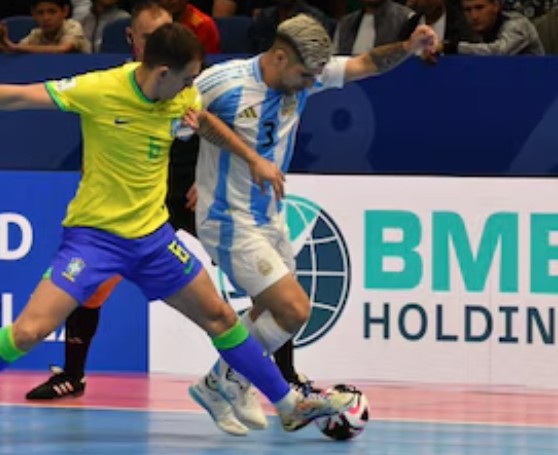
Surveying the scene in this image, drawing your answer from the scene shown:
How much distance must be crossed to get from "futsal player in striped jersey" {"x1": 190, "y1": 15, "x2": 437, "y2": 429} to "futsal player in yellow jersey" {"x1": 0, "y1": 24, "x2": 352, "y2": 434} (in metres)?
0.32

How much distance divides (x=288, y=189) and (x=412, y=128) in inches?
30.0

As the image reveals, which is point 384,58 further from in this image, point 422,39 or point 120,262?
point 120,262

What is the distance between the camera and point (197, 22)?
36.3 ft

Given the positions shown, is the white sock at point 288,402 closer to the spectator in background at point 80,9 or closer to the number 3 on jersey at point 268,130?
the number 3 on jersey at point 268,130

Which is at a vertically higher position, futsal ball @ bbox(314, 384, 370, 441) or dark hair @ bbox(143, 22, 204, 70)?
dark hair @ bbox(143, 22, 204, 70)

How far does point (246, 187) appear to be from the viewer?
27.8 feet

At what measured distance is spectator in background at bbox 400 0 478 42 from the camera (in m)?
10.7

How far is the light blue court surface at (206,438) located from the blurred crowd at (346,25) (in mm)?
2642

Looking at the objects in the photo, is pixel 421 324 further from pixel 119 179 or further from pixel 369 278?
pixel 119 179

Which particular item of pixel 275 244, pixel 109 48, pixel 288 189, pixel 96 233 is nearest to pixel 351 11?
pixel 109 48


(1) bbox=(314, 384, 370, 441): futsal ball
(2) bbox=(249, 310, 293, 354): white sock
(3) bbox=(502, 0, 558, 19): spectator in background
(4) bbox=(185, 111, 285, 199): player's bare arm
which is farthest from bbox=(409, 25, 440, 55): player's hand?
(3) bbox=(502, 0, 558, 19): spectator in background

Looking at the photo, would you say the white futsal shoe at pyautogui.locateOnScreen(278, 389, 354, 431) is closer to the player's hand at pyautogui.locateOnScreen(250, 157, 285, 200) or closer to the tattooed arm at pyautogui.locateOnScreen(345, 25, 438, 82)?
the player's hand at pyautogui.locateOnScreen(250, 157, 285, 200)

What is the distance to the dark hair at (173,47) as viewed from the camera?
7578 millimetres

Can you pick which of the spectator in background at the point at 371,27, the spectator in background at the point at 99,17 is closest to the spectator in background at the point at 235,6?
the spectator in background at the point at 99,17
